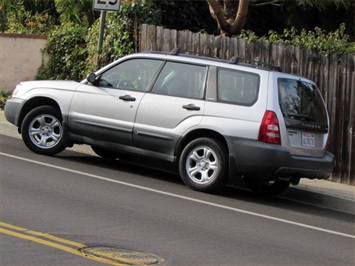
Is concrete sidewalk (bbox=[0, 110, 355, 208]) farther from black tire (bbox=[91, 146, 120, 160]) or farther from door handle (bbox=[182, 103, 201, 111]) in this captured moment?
door handle (bbox=[182, 103, 201, 111])

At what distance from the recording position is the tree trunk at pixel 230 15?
1505 centimetres

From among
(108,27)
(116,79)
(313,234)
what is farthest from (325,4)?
(313,234)

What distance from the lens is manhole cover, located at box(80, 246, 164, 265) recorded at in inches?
268

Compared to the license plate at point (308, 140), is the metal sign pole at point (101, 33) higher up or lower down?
higher up

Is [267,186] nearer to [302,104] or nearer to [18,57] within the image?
[302,104]

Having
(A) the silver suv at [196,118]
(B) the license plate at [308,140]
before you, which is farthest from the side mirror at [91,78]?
(B) the license plate at [308,140]

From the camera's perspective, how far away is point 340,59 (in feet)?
39.7

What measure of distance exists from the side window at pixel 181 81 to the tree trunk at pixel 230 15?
435 centimetres

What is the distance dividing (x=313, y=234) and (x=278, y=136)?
5.36 feet

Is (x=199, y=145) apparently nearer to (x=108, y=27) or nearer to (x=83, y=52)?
(x=108, y=27)

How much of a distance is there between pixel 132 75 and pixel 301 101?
8.02 feet

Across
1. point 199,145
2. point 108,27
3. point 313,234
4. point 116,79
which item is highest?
point 108,27

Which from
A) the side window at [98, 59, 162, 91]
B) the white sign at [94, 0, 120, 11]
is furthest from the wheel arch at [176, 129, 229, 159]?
the white sign at [94, 0, 120, 11]

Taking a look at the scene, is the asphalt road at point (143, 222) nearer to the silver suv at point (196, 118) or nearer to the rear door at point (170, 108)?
the silver suv at point (196, 118)
